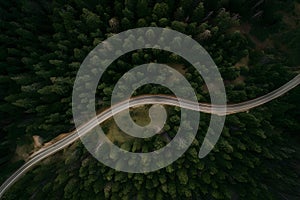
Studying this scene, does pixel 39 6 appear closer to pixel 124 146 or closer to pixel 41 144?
pixel 41 144

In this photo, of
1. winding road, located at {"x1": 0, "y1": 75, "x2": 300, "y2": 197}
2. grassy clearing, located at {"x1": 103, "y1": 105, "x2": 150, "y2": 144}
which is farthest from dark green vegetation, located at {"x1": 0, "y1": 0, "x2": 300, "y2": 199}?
grassy clearing, located at {"x1": 103, "y1": 105, "x2": 150, "y2": 144}

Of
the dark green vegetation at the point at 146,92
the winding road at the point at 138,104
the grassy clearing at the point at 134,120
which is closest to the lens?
the dark green vegetation at the point at 146,92

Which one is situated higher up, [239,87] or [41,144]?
[239,87]

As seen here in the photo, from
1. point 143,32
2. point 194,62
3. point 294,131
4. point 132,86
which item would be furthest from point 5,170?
point 294,131

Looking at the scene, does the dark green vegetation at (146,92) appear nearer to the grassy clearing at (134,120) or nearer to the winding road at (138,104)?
the winding road at (138,104)

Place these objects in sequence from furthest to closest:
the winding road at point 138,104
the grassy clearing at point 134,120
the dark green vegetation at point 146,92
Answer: the winding road at point 138,104
the grassy clearing at point 134,120
the dark green vegetation at point 146,92

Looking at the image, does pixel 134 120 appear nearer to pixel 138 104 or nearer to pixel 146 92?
pixel 138 104

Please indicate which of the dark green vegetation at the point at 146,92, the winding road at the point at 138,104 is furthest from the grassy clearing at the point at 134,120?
the dark green vegetation at the point at 146,92
